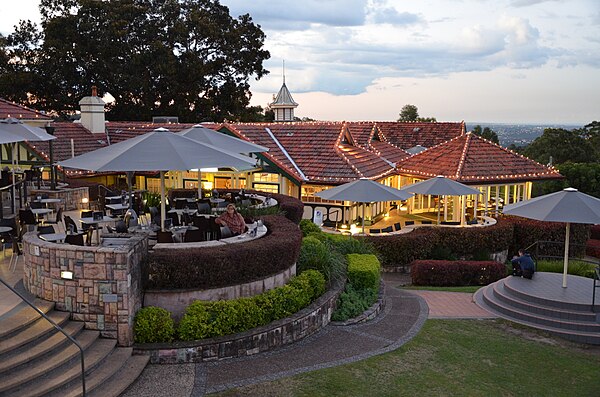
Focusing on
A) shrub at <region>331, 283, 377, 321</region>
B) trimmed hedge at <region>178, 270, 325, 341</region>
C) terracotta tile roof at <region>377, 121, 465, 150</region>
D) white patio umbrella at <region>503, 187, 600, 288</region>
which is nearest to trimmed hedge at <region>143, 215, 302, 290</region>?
trimmed hedge at <region>178, 270, 325, 341</region>

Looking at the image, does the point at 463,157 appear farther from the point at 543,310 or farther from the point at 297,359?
the point at 297,359

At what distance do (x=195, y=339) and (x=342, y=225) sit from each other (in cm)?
1531

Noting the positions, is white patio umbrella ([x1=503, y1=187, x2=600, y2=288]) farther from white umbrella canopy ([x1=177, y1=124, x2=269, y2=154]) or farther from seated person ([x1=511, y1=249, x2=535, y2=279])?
white umbrella canopy ([x1=177, y1=124, x2=269, y2=154])

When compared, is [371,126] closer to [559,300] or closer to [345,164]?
[345,164]

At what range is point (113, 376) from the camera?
8.35 metres

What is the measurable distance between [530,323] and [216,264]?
8106mm

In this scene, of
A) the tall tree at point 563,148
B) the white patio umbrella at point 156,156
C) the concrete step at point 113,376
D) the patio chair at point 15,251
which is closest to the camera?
the concrete step at point 113,376

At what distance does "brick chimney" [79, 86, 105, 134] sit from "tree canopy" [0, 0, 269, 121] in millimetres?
14018

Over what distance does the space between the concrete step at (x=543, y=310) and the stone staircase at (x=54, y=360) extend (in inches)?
378

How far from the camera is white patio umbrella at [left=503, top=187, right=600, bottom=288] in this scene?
13750mm

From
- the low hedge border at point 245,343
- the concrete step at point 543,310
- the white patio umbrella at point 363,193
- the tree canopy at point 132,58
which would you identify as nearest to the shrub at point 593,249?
the white patio umbrella at point 363,193

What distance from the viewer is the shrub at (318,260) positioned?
1302cm

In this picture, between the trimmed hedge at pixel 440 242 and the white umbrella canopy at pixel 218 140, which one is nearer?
the white umbrella canopy at pixel 218 140

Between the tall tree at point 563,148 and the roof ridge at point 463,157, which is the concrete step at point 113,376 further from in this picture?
the tall tree at point 563,148
